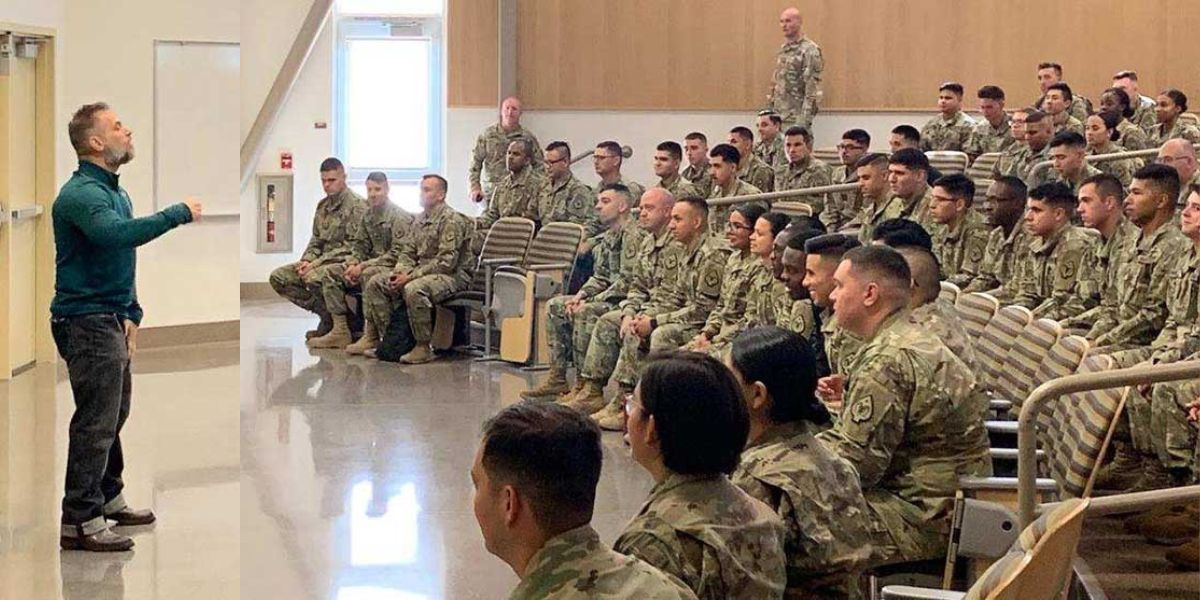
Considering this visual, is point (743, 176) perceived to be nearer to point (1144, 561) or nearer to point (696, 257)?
point (696, 257)

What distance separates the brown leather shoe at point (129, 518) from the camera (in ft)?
19.7

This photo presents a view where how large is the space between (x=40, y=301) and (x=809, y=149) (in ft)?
17.4

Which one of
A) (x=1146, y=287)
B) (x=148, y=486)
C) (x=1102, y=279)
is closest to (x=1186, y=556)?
(x=1146, y=287)

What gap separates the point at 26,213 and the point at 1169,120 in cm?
792

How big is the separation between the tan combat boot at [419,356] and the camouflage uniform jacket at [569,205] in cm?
122

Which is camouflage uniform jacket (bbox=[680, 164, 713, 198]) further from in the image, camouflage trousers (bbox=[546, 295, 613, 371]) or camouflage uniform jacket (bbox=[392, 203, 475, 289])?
camouflage trousers (bbox=[546, 295, 613, 371])

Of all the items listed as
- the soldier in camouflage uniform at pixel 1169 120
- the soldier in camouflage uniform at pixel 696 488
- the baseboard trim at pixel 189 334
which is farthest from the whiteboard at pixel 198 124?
the soldier in camouflage uniform at pixel 696 488

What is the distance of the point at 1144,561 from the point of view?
5.41 meters

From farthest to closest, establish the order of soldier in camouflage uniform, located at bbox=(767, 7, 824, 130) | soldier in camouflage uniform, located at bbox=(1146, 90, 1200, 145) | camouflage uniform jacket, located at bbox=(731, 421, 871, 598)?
1. soldier in camouflage uniform, located at bbox=(767, 7, 824, 130)
2. soldier in camouflage uniform, located at bbox=(1146, 90, 1200, 145)
3. camouflage uniform jacket, located at bbox=(731, 421, 871, 598)

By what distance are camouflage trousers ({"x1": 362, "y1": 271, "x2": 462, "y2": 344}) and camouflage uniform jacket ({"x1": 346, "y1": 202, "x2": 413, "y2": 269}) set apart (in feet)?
1.27

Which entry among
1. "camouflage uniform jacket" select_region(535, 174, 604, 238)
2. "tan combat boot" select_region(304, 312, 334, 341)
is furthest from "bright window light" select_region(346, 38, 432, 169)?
"camouflage uniform jacket" select_region(535, 174, 604, 238)

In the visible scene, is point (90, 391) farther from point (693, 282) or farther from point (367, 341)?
point (367, 341)

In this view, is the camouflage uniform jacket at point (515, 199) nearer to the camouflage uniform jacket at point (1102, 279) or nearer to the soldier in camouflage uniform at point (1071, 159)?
the soldier in camouflage uniform at point (1071, 159)

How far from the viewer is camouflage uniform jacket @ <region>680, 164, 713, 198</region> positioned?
1101 cm
